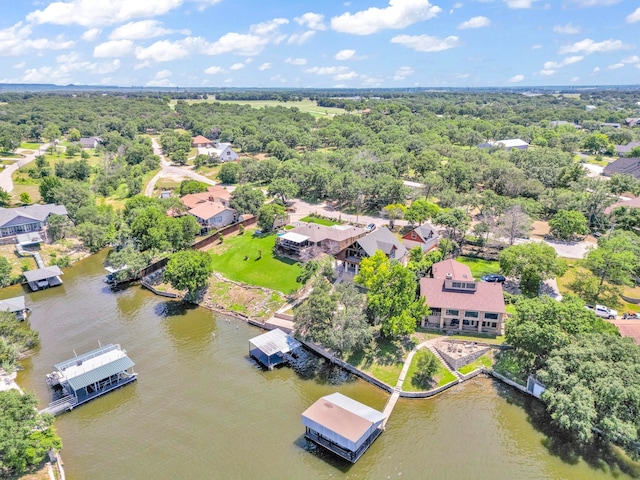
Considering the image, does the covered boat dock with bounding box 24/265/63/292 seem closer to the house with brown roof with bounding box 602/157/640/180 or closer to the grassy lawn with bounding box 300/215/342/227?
the grassy lawn with bounding box 300/215/342/227

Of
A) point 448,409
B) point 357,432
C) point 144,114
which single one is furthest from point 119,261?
point 144,114

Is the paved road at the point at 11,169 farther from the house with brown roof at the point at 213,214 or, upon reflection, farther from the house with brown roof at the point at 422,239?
the house with brown roof at the point at 422,239

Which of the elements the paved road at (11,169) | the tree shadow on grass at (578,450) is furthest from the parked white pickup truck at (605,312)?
the paved road at (11,169)

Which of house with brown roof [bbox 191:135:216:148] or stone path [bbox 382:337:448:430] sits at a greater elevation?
house with brown roof [bbox 191:135:216:148]

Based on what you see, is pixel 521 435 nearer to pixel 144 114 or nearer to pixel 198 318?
pixel 198 318

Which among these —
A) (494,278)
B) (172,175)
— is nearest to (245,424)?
(494,278)

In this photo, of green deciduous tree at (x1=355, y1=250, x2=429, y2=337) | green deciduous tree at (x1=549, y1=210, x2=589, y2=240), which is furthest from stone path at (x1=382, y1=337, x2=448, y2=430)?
green deciduous tree at (x1=549, y1=210, x2=589, y2=240)

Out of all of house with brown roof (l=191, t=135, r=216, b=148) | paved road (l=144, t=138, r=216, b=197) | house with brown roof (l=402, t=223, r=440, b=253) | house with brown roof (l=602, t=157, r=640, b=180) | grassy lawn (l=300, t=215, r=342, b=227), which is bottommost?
grassy lawn (l=300, t=215, r=342, b=227)

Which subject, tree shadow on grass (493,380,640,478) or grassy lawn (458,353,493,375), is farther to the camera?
grassy lawn (458,353,493,375)
